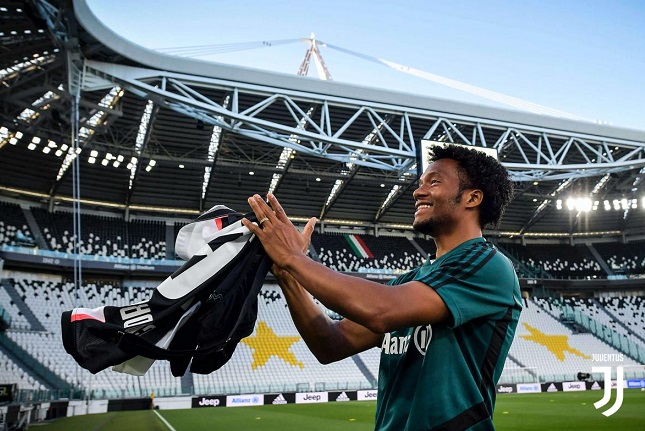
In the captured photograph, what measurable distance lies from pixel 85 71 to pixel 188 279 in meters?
23.5

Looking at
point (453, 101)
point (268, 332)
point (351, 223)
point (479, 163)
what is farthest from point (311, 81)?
point (479, 163)

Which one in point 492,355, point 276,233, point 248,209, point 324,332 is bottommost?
point 492,355

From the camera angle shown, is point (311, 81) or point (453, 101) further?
point (453, 101)

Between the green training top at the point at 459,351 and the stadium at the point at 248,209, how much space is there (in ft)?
46.1

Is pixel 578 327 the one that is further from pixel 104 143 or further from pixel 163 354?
pixel 163 354

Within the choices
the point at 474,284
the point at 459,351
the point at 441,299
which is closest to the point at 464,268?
the point at 474,284

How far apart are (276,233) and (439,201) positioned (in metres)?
0.74

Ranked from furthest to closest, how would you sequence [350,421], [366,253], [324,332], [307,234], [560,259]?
[560,259]
[366,253]
[350,421]
[324,332]
[307,234]

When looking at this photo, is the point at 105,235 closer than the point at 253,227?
No

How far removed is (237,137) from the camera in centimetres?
3378

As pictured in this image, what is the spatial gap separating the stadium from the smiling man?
46.0ft

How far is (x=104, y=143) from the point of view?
102 ft

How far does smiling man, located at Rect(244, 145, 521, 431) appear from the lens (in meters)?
1.95

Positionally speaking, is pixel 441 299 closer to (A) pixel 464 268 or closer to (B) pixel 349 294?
(A) pixel 464 268
